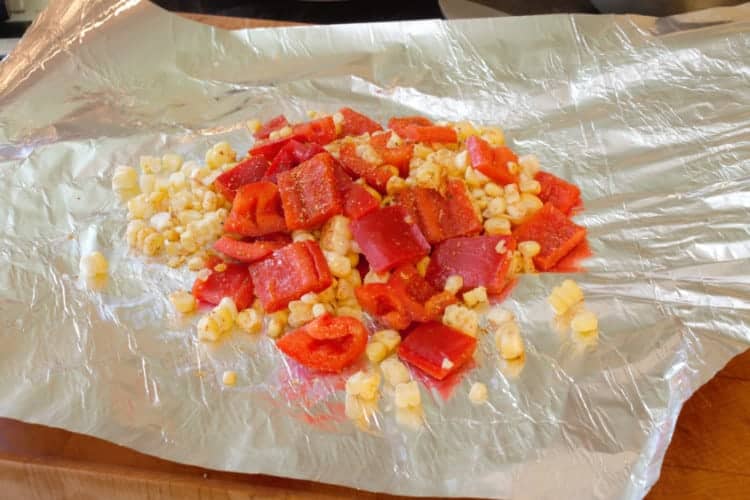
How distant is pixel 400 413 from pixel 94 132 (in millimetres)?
1268

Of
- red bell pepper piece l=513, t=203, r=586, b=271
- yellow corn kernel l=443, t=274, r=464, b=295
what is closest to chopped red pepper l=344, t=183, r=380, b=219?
yellow corn kernel l=443, t=274, r=464, b=295

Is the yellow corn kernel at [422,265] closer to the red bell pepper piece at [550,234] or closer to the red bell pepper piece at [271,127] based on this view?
the red bell pepper piece at [550,234]

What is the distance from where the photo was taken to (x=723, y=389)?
1376mm

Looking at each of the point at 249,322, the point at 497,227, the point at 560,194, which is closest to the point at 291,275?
the point at 249,322

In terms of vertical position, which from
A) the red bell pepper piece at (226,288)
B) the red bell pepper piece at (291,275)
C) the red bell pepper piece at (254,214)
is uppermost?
the red bell pepper piece at (254,214)

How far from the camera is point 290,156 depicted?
1791 mm

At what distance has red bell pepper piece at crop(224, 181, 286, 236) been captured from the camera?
1646 millimetres

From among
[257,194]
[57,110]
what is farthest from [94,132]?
[257,194]

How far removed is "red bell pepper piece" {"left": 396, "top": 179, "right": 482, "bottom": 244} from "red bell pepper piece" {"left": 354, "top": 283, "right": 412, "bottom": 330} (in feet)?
0.61

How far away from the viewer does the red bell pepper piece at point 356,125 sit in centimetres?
192

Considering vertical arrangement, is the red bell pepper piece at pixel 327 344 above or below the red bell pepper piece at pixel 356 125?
below

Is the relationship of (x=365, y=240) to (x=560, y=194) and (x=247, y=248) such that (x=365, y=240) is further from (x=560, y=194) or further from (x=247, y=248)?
(x=560, y=194)

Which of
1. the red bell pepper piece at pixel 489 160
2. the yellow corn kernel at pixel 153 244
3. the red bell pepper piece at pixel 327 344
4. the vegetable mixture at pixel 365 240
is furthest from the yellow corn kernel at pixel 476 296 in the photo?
the yellow corn kernel at pixel 153 244

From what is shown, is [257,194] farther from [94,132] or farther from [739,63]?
[739,63]
